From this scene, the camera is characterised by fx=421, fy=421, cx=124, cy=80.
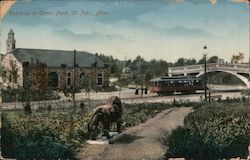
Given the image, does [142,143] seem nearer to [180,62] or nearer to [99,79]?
[99,79]

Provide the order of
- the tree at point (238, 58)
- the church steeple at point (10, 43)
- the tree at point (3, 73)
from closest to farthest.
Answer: the church steeple at point (10, 43) < the tree at point (3, 73) < the tree at point (238, 58)

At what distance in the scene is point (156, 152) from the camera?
5.23 meters

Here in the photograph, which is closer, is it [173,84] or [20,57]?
[20,57]

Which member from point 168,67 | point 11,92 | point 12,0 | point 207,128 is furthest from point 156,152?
point 12,0

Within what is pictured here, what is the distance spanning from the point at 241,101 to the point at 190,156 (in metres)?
1.15

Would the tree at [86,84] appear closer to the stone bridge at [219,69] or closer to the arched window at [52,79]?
the arched window at [52,79]

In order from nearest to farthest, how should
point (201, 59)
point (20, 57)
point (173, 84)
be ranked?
point (20, 57), point (201, 59), point (173, 84)

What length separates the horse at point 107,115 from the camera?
5.29 meters

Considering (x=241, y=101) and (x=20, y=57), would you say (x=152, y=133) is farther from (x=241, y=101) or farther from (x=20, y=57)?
(x=20, y=57)

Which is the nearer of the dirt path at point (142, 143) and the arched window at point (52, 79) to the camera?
the dirt path at point (142, 143)

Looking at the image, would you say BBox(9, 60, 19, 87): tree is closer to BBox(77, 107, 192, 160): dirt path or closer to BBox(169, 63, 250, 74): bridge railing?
BBox(77, 107, 192, 160): dirt path

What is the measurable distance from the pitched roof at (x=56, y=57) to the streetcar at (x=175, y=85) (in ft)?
2.74

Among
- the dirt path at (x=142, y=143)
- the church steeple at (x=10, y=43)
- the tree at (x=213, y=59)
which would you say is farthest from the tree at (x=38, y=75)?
the tree at (x=213, y=59)

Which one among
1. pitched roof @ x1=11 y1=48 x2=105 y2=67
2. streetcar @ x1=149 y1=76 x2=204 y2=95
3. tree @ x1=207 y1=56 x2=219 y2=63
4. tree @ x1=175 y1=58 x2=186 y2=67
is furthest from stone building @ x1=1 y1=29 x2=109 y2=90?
tree @ x1=207 y1=56 x2=219 y2=63
